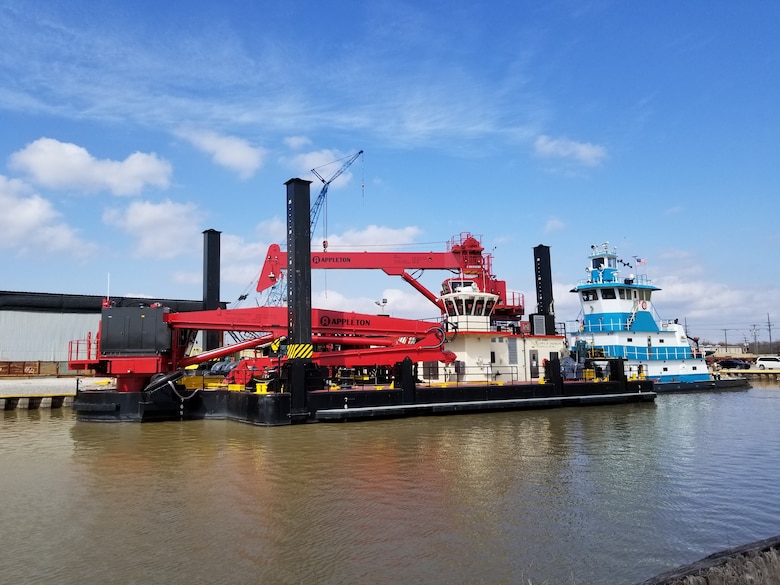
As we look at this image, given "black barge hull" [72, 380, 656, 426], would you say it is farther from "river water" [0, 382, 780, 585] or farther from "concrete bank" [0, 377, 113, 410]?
"concrete bank" [0, 377, 113, 410]

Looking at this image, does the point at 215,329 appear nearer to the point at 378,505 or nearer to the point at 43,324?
the point at 378,505

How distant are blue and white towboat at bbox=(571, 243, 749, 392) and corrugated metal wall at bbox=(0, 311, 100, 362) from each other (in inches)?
1359

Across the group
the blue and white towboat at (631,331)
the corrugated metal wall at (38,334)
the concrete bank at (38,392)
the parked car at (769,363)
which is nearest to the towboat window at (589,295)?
the blue and white towboat at (631,331)

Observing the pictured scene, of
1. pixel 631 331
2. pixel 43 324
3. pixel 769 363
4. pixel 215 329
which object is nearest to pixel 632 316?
pixel 631 331

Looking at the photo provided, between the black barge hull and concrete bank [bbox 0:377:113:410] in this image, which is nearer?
the black barge hull

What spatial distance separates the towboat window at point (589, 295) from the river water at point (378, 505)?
1841 cm

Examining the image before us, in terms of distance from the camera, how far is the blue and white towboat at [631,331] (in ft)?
111

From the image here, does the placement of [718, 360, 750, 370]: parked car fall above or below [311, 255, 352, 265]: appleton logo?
below

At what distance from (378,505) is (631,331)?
2892cm

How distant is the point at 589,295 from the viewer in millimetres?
35250

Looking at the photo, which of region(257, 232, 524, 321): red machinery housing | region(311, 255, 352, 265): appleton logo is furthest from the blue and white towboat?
region(311, 255, 352, 265): appleton logo

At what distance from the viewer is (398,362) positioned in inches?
875

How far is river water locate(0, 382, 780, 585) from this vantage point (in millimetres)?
6672

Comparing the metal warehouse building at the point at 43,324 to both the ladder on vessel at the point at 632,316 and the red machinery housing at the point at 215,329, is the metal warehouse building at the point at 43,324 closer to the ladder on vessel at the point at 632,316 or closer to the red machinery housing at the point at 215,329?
the red machinery housing at the point at 215,329
